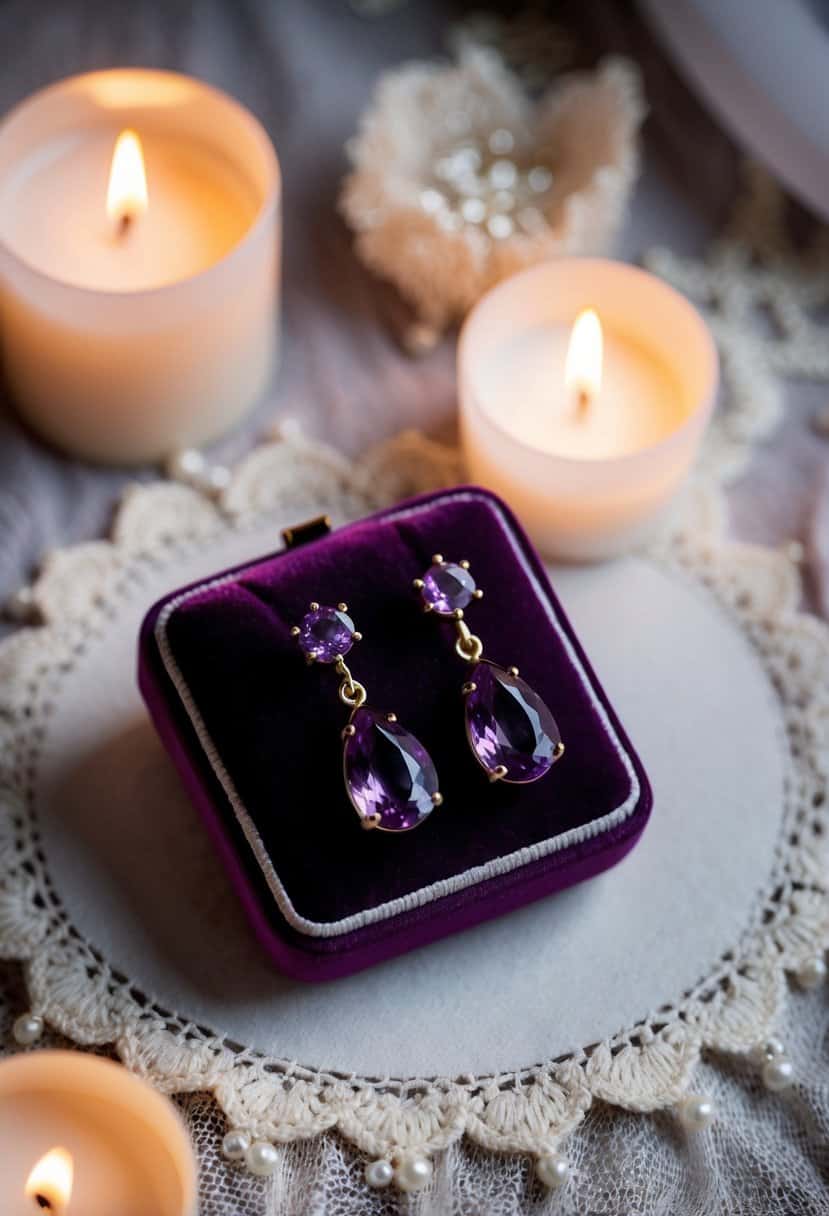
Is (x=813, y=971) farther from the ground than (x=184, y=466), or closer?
closer

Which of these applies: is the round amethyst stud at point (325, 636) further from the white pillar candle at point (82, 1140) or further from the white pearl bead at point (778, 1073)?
the white pearl bead at point (778, 1073)

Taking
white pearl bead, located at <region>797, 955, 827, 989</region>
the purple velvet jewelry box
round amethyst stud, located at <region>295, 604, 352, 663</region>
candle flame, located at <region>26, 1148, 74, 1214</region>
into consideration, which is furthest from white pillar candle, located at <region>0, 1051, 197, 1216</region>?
white pearl bead, located at <region>797, 955, 827, 989</region>

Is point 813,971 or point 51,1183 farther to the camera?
point 813,971

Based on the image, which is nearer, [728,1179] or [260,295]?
[728,1179]

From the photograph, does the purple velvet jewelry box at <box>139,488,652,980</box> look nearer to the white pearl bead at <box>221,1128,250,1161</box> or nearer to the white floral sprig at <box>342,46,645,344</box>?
the white pearl bead at <box>221,1128,250,1161</box>

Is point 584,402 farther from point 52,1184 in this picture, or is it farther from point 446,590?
point 52,1184

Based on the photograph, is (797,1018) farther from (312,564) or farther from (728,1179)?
(312,564)

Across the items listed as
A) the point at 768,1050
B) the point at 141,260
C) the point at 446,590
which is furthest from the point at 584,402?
the point at 768,1050

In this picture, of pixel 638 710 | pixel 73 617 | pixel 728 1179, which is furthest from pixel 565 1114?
pixel 73 617
